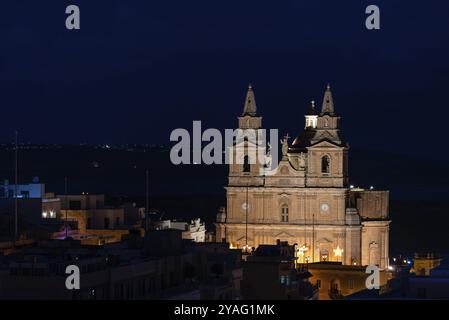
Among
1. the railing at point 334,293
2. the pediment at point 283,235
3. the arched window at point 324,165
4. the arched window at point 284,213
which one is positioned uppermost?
the arched window at point 324,165

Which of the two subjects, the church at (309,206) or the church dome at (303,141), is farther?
the church dome at (303,141)

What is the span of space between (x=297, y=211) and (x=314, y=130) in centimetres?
699

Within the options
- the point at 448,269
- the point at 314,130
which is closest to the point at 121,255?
the point at 448,269

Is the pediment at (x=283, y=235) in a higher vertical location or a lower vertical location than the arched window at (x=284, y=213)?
lower

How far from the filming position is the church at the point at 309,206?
116 m

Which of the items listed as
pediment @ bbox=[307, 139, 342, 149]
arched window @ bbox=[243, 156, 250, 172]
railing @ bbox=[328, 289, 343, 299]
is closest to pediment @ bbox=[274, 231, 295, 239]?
arched window @ bbox=[243, 156, 250, 172]

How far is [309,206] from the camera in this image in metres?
118

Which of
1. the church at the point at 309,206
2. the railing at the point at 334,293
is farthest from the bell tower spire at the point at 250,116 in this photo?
the railing at the point at 334,293

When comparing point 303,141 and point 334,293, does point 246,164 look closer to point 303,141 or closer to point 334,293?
point 303,141

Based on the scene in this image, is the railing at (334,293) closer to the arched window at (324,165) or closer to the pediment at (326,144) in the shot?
the pediment at (326,144)

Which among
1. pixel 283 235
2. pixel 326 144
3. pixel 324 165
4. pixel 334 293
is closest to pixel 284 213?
pixel 283 235

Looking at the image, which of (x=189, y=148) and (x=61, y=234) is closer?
(x=61, y=234)
